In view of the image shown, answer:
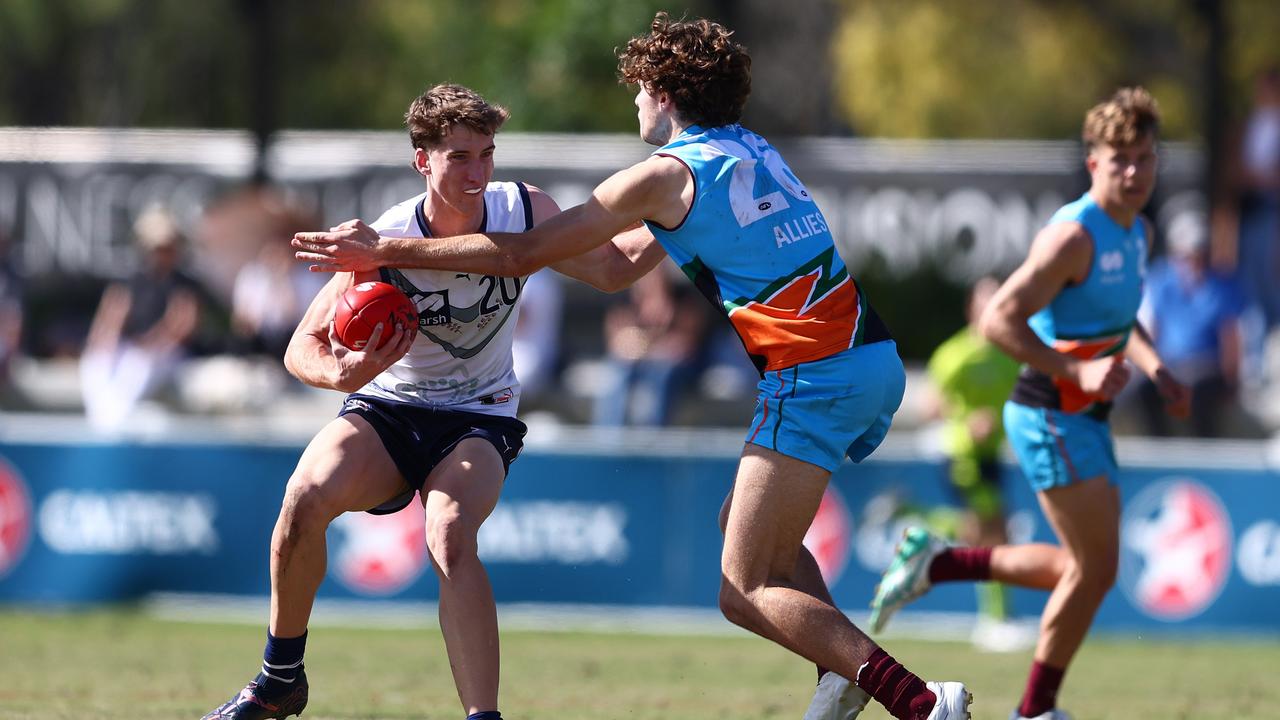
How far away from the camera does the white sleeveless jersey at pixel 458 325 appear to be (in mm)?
6383

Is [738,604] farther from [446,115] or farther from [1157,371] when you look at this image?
[1157,371]

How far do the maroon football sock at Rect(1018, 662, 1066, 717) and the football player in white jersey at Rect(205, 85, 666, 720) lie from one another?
2.33 meters

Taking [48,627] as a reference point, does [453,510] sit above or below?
above

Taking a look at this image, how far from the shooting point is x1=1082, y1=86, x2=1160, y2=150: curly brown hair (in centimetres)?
744

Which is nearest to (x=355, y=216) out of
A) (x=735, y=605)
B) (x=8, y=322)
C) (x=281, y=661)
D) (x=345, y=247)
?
(x=8, y=322)

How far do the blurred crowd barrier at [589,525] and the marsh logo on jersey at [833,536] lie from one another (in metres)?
0.01

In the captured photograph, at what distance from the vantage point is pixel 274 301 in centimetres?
1527

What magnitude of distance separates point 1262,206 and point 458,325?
433 inches

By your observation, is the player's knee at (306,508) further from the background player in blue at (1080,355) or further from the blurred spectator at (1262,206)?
the blurred spectator at (1262,206)

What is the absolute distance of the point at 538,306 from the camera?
14.0 metres

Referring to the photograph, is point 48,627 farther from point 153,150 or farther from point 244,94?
point 244,94

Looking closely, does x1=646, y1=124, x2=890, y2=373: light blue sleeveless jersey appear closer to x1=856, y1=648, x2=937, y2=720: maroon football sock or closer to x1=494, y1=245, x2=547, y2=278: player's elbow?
x1=494, y1=245, x2=547, y2=278: player's elbow

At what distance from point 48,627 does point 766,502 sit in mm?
7493

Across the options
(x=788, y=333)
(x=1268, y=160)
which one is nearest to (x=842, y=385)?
(x=788, y=333)
